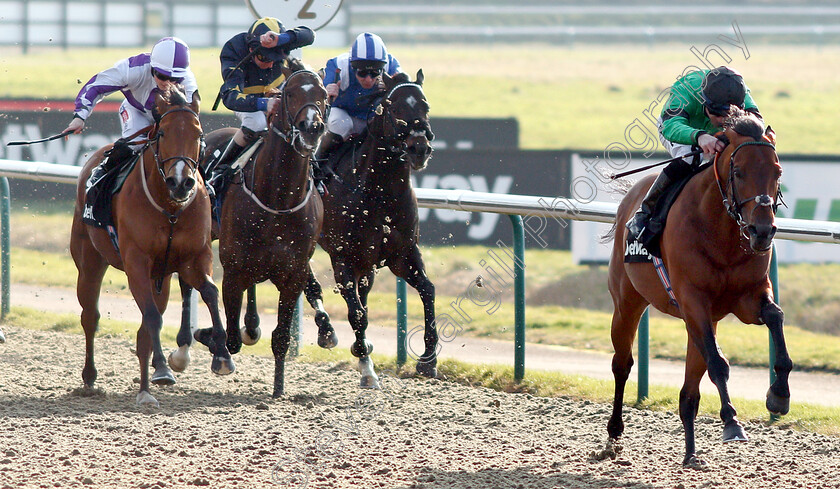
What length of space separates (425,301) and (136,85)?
2070 mm

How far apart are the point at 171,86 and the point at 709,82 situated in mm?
2702

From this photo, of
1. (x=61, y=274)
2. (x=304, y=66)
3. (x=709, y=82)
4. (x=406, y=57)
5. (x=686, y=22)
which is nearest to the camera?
(x=709, y=82)

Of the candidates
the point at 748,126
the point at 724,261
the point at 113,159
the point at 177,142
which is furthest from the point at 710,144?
the point at 113,159

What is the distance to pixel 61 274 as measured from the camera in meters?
11.0

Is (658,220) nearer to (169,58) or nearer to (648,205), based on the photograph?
(648,205)

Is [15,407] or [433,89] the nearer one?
[15,407]

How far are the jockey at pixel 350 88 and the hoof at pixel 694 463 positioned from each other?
2.73 m

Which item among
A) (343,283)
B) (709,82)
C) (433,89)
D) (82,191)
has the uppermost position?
(433,89)

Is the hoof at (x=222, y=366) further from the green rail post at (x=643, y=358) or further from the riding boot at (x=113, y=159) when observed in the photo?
the green rail post at (x=643, y=358)

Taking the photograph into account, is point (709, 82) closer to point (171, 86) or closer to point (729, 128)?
point (729, 128)

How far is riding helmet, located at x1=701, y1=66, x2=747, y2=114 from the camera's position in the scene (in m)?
4.75

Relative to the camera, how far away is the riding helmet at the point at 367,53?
20.7 ft

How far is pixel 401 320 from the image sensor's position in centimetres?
712

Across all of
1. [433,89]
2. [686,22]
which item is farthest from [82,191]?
[686,22]
